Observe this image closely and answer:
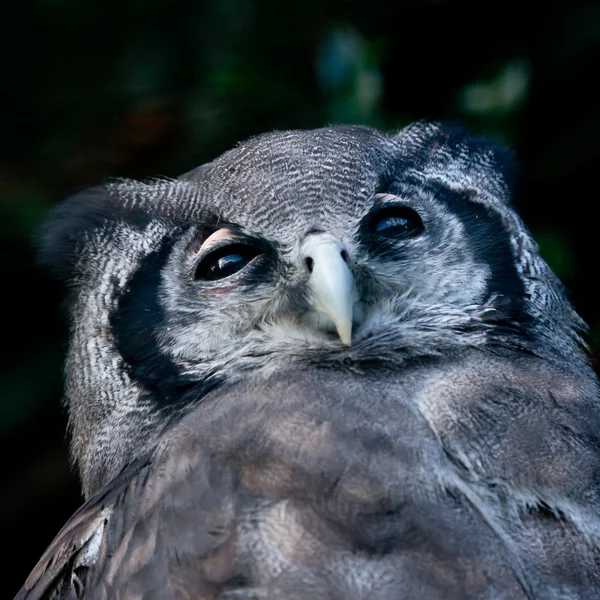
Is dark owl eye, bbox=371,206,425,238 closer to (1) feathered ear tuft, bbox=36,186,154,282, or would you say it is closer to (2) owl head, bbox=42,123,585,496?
(2) owl head, bbox=42,123,585,496

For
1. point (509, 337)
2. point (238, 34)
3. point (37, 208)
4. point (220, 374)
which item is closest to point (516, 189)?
point (509, 337)

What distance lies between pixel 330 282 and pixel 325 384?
0.17 m

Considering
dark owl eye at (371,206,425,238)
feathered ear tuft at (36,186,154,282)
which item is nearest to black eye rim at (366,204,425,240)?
dark owl eye at (371,206,425,238)

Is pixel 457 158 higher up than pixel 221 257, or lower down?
higher up

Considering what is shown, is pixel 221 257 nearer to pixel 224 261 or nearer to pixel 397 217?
pixel 224 261

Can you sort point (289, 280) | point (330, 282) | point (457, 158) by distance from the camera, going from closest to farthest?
1. point (330, 282)
2. point (289, 280)
3. point (457, 158)

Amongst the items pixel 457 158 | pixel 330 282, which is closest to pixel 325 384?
pixel 330 282

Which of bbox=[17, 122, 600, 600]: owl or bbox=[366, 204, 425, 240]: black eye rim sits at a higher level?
bbox=[366, 204, 425, 240]: black eye rim

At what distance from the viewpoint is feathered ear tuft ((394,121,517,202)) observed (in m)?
1.81

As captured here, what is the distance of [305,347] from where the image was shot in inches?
63.4

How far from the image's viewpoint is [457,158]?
1.87 m

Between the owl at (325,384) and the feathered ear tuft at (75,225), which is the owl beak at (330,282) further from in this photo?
the feathered ear tuft at (75,225)

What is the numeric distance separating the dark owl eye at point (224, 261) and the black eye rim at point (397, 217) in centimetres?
21

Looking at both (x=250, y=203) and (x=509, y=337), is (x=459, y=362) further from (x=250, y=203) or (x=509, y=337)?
(x=250, y=203)
